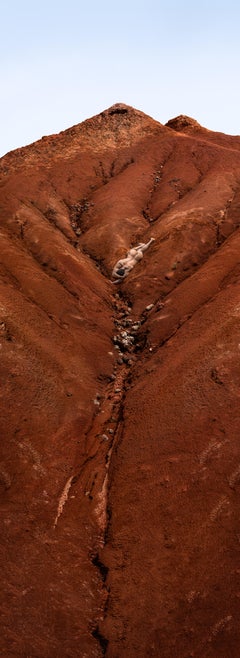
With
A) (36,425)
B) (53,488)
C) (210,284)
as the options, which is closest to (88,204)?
(210,284)

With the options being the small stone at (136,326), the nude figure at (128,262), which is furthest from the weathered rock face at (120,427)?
the nude figure at (128,262)

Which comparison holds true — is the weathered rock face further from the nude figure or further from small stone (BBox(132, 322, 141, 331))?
the nude figure

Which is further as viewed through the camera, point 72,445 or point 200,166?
point 200,166

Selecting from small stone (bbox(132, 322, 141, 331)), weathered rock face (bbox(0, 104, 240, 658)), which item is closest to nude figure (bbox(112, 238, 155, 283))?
weathered rock face (bbox(0, 104, 240, 658))

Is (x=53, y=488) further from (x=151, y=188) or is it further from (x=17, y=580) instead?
(x=151, y=188)

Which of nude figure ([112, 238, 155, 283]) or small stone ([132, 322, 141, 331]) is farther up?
nude figure ([112, 238, 155, 283])

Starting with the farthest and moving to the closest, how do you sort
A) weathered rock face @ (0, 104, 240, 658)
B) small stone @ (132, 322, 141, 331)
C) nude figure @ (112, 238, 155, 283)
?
1. nude figure @ (112, 238, 155, 283)
2. small stone @ (132, 322, 141, 331)
3. weathered rock face @ (0, 104, 240, 658)

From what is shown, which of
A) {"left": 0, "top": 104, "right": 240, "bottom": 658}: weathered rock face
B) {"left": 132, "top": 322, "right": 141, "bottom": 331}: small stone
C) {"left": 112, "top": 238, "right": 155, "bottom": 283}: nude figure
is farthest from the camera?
{"left": 112, "top": 238, "right": 155, "bottom": 283}: nude figure
